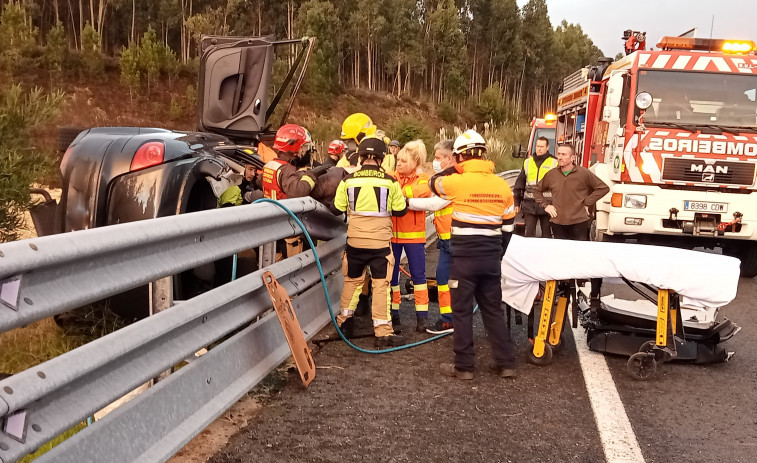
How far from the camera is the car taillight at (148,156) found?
194 inches

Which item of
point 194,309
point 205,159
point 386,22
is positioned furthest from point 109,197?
point 386,22

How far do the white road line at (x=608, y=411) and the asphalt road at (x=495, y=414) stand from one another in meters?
0.01

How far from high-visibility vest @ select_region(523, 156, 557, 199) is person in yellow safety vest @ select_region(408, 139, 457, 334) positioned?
2.06 meters

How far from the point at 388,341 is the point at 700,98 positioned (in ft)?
22.5

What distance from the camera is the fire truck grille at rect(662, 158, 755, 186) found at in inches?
396

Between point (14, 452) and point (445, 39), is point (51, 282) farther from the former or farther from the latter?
point (445, 39)

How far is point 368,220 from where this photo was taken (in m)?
6.03

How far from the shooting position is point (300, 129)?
6.41m

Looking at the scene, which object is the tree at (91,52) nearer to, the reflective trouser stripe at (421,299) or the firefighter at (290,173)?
the firefighter at (290,173)

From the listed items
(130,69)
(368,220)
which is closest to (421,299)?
(368,220)

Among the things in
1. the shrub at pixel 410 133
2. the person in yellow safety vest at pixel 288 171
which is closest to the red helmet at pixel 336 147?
the person in yellow safety vest at pixel 288 171

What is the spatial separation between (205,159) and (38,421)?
3.24 m

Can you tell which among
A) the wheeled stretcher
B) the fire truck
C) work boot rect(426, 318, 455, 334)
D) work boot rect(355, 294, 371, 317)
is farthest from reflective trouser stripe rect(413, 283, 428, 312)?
the fire truck

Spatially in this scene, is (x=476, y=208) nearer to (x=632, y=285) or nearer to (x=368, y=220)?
(x=368, y=220)
